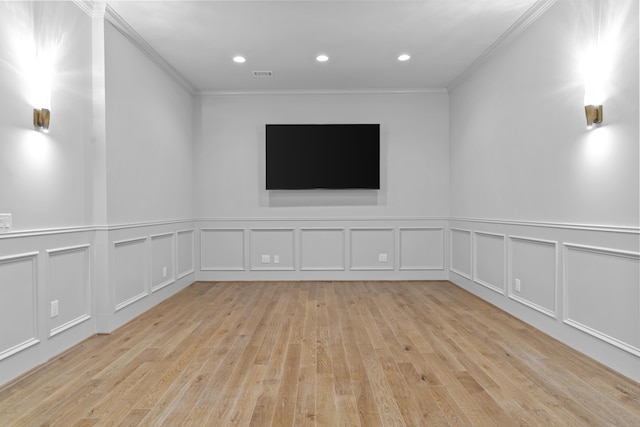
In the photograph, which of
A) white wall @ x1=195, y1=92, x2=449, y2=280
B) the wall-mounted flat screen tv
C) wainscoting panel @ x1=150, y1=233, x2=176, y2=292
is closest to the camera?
wainscoting panel @ x1=150, y1=233, x2=176, y2=292

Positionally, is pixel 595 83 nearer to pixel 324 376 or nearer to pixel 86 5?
pixel 324 376

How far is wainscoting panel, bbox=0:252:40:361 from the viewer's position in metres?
2.35

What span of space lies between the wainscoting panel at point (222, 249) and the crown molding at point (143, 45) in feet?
6.83

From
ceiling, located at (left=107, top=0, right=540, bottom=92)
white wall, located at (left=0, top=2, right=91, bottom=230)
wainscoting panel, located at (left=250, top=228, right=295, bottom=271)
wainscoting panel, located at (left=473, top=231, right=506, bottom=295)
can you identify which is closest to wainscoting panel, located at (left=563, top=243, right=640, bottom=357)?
wainscoting panel, located at (left=473, top=231, right=506, bottom=295)

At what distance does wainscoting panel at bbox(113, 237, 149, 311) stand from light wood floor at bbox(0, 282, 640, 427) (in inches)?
10.4

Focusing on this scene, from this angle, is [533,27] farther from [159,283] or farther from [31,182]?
[159,283]

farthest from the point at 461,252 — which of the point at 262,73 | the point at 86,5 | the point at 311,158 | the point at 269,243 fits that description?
the point at 86,5

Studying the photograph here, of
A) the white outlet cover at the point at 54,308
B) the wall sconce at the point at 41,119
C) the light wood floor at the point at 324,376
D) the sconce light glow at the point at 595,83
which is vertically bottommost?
the light wood floor at the point at 324,376

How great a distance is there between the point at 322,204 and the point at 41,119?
3.59m

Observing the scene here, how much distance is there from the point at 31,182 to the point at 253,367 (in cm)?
197

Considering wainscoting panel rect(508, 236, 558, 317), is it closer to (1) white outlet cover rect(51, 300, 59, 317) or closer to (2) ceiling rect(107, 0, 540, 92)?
(2) ceiling rect(107, 0, 540, 92)

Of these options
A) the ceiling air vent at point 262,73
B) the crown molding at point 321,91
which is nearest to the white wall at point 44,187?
the ceiling air vent at point 262,73

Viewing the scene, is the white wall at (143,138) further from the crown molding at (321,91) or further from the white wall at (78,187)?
the crown molding at (321,91)

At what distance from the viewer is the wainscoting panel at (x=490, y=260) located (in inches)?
159
